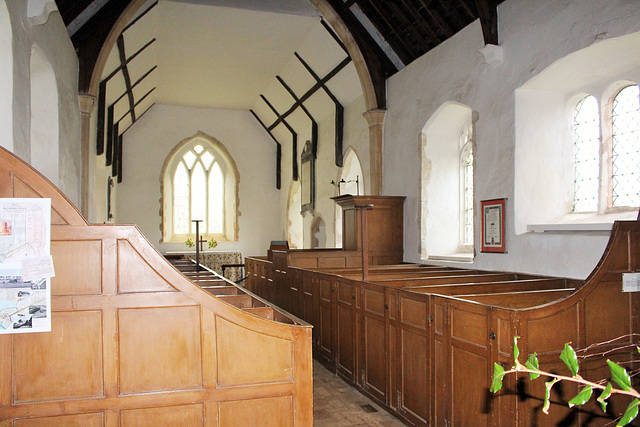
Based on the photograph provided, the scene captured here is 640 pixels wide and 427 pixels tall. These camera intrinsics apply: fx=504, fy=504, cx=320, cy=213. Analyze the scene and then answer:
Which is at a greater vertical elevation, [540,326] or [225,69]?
[225,69]

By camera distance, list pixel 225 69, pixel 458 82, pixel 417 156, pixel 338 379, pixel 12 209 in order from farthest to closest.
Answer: pixel 225 69 < pixel 417 156 < pixel 458 82 < pixel 338 379 < pixel 12 209

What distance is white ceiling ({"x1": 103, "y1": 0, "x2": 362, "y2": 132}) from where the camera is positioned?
26.8 feet

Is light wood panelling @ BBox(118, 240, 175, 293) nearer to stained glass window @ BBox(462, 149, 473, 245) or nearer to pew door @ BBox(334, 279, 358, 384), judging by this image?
pew door @ BBox(334, 279, 358, 384)

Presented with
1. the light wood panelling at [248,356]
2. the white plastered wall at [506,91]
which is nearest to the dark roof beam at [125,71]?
the white plastered wall at [506,91]

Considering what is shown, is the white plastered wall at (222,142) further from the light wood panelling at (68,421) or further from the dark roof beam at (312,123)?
the light wood panelling at (68,421)

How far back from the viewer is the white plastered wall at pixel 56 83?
3.63 metres

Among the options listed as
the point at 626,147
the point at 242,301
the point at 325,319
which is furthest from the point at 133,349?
the point at 626,147

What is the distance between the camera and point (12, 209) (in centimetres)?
198

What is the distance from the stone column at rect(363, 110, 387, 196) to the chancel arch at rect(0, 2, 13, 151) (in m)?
5.24

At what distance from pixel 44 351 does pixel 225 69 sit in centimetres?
941

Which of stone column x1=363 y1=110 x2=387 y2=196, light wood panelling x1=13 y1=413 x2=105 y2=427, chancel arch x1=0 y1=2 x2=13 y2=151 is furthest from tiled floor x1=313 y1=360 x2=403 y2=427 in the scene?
stone column x1=363 y1=110 x2=387 y2=196

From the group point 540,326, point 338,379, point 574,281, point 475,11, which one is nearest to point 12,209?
point 540,326

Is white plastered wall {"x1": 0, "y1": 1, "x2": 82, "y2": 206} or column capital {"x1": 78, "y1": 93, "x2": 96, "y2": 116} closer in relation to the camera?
white plastered wall {"x1": 0, "y1": 1, "x2": 82, "y2": 206}

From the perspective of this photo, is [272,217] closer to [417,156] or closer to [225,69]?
[225,69]
